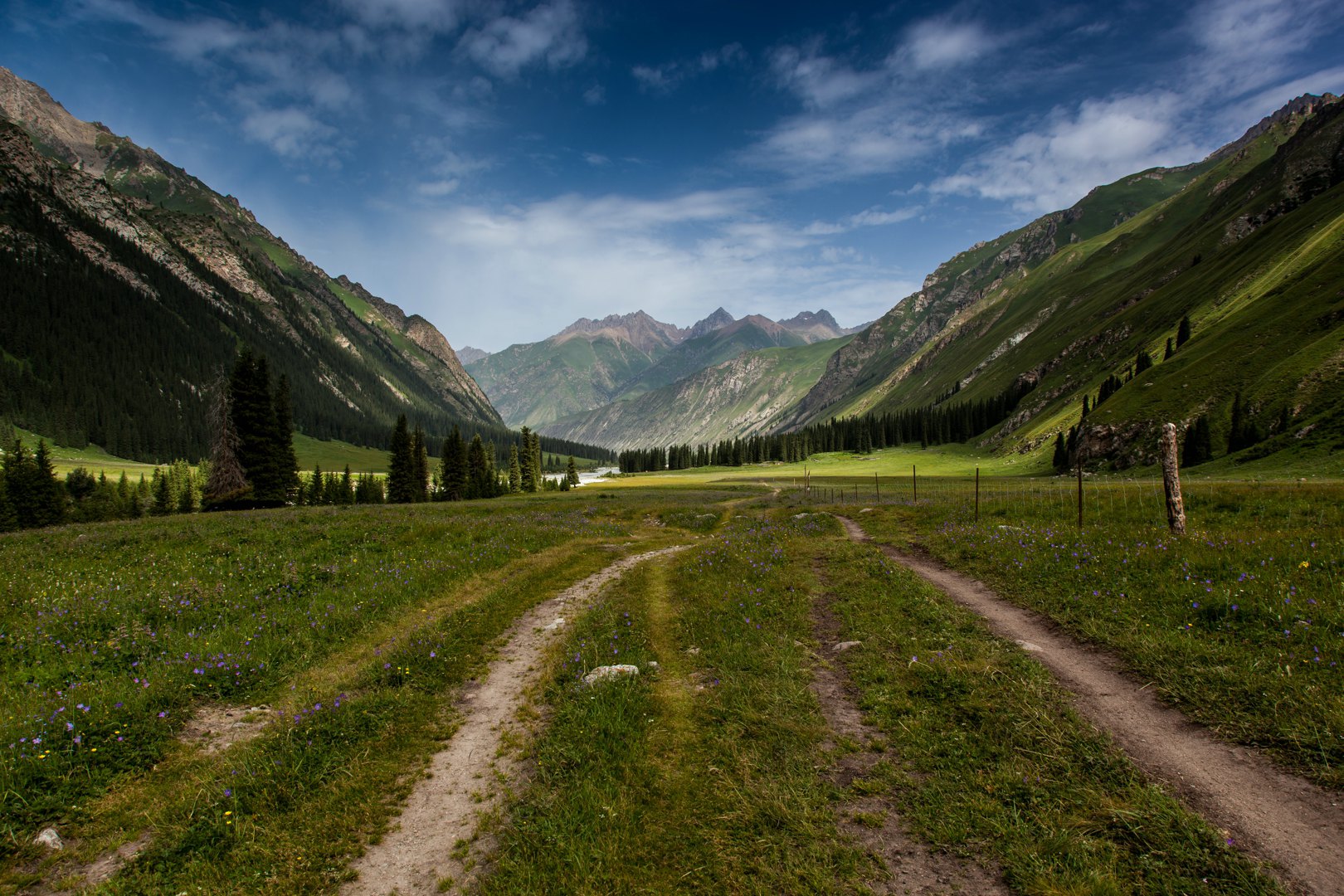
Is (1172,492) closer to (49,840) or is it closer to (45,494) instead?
(49,840)

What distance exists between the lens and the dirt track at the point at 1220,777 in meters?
5.40

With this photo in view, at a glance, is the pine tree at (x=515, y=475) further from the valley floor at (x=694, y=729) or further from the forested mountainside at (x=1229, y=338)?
the forested mountainside at (x=1229, y=338)

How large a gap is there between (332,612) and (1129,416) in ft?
352

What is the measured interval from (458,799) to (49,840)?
16.0ft

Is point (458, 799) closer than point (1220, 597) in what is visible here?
Yes

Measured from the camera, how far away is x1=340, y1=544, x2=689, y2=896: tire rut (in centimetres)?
632

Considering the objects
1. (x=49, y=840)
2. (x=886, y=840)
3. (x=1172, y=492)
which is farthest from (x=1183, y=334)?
(x=49, y=840)

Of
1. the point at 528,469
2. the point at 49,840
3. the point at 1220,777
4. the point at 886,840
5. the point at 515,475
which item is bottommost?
the point at 886,840

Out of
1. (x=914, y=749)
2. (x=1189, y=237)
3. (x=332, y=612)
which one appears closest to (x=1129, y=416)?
(x=914, y=749)

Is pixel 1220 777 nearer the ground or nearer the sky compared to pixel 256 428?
nearer the ground

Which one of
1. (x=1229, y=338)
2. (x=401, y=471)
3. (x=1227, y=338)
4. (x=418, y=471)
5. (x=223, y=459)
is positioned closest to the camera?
(x=223, y=459)

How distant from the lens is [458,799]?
771cm

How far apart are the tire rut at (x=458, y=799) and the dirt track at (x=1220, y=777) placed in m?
8.95

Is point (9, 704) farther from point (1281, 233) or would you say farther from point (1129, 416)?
point (1281, 233)
